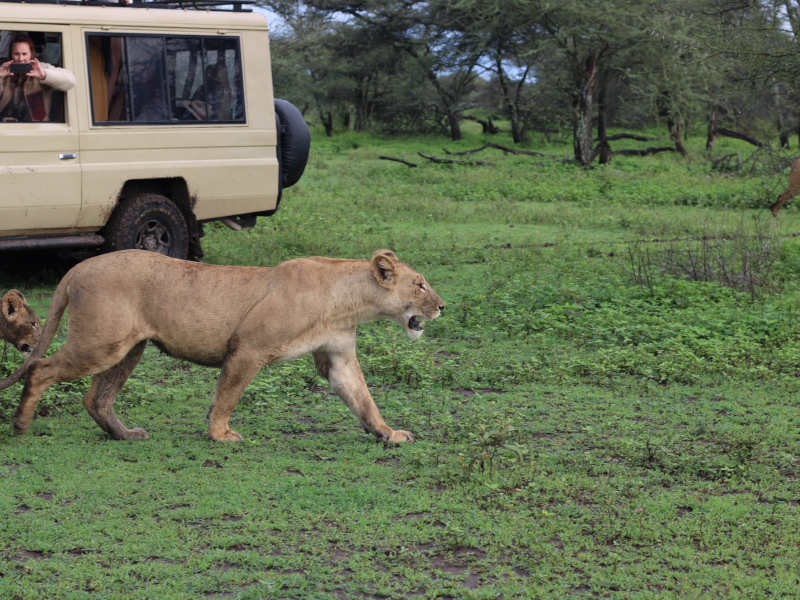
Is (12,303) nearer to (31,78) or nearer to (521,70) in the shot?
(31,78)

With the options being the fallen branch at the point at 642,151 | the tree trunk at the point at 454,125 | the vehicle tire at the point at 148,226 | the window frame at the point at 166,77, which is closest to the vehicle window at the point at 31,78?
the window frame at the point at 166,77

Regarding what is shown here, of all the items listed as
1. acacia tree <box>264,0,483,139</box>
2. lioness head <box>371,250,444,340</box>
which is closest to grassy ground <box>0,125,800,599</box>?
lioness head <box>371,250,444,340</box>

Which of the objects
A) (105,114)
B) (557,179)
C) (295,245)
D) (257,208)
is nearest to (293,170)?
(257,208)

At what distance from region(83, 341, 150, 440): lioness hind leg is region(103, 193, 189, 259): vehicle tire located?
415 cm

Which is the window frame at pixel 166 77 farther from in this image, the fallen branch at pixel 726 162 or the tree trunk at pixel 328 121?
the tree trunk at pixel 328 121

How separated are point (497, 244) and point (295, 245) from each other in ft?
7.83

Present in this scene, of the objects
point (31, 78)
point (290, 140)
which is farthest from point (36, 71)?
point (290, 140)

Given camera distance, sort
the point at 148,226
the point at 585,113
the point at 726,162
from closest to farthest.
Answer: the point at 148,226, the point at 726,162, the point at 585,113

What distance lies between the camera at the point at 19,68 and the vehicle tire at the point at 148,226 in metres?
1.50

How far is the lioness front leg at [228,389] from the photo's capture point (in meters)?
5.31

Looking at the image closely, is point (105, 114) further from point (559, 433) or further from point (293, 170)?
point (559, 433)

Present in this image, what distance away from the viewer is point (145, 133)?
9.44 metres

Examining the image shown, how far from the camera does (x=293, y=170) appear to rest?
10.8 meters

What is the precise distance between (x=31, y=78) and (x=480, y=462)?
5711mm
